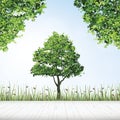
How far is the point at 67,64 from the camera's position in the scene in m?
27.9

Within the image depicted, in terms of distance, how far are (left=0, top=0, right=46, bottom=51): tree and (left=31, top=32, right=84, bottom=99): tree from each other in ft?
18.8

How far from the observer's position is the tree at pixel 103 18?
69.3 feet

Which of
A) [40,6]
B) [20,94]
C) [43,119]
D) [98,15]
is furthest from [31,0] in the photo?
[43,119]

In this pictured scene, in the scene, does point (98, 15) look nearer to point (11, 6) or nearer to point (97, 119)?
point (11, 6)

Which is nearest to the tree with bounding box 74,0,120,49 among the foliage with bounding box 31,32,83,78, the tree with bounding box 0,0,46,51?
the tree with bounding box 0,0,46,51

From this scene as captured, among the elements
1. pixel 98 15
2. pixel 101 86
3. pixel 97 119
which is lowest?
pixel 97 119

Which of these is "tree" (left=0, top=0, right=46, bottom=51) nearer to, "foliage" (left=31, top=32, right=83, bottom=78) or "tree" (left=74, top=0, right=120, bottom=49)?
"tree" (left=74, top=0, right=120, bottom=49)

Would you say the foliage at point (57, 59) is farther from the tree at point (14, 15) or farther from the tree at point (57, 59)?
the tree at point (14, 15)

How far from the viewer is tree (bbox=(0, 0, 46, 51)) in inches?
862

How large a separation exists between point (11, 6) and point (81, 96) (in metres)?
7.62

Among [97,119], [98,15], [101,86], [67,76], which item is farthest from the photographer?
[67,76]

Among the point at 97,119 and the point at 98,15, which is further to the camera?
the point at 98,15

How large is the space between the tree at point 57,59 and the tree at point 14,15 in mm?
5718

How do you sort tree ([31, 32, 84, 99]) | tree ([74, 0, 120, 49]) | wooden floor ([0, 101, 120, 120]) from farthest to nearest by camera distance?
tree ([31, 32, 84, 99]) → tree ([74, 0, 120, 49]) → wooden floor ([0, 101, 120, 120])
